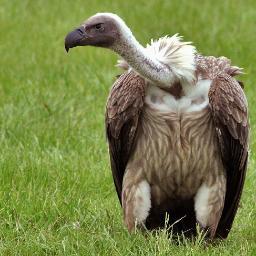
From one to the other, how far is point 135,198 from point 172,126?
1.66ft

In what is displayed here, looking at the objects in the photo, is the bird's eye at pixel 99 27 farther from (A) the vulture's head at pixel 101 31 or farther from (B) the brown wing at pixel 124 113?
Result: (B) the brown wing at pixel 124 113

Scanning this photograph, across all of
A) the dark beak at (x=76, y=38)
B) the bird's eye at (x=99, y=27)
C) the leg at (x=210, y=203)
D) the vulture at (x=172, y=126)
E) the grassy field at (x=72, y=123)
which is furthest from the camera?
the leg at (x=210, y=203)

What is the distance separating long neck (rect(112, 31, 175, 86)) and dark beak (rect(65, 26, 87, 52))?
229 mm

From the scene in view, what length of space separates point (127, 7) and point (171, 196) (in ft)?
24.0

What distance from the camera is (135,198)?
668 centimetres

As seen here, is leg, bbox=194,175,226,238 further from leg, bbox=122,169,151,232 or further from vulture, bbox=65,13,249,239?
leg, bbox=122,169,151,232

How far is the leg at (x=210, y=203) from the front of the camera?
6680 millimetres

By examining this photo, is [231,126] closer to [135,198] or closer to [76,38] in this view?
[135,198]

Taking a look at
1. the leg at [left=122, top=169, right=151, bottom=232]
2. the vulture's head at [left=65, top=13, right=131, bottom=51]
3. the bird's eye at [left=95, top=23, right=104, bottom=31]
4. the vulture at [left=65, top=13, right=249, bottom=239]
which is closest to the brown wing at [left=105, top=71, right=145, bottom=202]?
the vulture at [left=65, top=13, right=249, bottom=239]

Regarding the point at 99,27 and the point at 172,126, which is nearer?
the point at 99,27

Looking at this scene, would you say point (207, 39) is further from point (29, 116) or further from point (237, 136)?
point (237, 136)

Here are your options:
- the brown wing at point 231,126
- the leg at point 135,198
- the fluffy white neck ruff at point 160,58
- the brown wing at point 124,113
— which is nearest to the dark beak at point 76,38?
the fluffy white neck ruff at point 160,58

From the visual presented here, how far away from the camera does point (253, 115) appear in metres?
9.73

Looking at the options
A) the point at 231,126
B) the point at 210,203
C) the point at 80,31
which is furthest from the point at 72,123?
the point at 80,31
